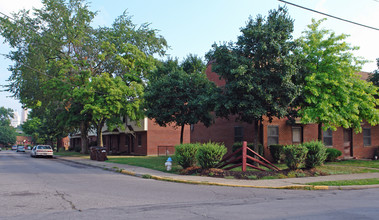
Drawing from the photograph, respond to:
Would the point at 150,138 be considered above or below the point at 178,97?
below

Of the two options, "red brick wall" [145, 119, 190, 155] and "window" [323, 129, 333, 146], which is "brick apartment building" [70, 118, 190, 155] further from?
"window" [323, 129, 333, 146]

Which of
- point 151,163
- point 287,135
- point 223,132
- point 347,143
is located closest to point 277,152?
point 287,135

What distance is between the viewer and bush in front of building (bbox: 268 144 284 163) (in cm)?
2096

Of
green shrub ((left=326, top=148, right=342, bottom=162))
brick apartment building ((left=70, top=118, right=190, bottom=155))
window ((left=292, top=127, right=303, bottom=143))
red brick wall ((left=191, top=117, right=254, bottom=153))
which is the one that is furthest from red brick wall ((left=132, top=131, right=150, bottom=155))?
green shrub ((left=326, top=148, right=342, bottom=162))

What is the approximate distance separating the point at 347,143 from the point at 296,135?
559 cm

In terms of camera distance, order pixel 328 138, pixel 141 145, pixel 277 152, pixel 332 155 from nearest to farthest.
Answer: pixel 277 152, pixel 332 155, pixel 328 138, pixel 141 145

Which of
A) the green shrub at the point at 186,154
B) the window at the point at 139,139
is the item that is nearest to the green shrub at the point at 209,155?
the green shrub at the point at 186,154

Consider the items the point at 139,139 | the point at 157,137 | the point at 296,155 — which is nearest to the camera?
the point at 296,155

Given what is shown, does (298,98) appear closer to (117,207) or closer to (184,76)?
(184,76)

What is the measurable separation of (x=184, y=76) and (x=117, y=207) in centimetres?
1445

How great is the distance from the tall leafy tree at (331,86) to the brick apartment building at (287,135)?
3.64 metres

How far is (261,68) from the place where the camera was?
1642 cm

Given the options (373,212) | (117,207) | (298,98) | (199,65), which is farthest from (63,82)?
(373,212)

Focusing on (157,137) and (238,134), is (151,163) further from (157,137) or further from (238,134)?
(157,137)
